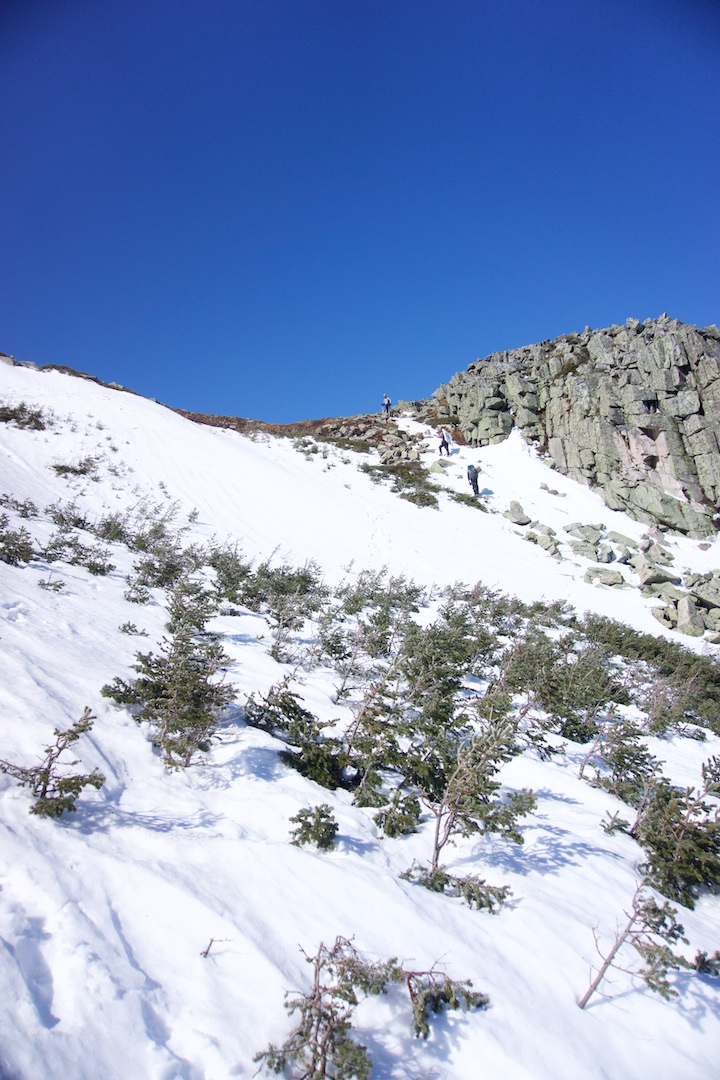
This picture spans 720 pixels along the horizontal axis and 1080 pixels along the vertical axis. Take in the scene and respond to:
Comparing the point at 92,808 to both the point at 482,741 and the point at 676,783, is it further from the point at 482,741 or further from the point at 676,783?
the point at 676,783

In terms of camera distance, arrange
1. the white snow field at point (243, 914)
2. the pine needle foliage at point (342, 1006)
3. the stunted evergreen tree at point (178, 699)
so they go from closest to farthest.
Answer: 1. the pine needle foliage at point (342, 1006)
2. the white snow field at point (243, 914)
3. the stunted evergreen tree at point (178, 699)

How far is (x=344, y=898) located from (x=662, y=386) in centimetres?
3420

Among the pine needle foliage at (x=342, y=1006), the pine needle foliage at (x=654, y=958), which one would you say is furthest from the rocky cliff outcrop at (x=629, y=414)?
the pine needle foliage at (x=342, y=1006)

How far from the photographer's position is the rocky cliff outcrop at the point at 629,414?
25.8 m

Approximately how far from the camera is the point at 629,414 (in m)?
28.6

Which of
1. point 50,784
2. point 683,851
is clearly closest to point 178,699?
point 50,784

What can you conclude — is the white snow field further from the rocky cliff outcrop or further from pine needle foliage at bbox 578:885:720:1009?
the rocky cliff outcrop

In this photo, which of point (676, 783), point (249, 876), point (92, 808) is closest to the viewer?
point (249, 876)

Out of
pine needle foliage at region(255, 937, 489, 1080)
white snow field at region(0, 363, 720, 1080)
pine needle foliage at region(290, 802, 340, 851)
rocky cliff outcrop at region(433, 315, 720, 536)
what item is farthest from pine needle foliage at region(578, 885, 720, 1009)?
rocky cliff outcrop at region(433, 315, 720, 536)

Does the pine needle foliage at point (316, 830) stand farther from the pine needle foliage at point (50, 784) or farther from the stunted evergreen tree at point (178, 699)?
the pine needle foliage at point (50, 784)

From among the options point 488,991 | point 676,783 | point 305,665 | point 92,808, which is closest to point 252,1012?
point 488,991

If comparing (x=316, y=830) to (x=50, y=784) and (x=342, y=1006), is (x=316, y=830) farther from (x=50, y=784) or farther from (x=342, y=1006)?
(x=50, y=784)

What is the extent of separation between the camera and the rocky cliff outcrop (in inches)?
1014

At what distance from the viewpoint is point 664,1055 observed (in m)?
2.61
